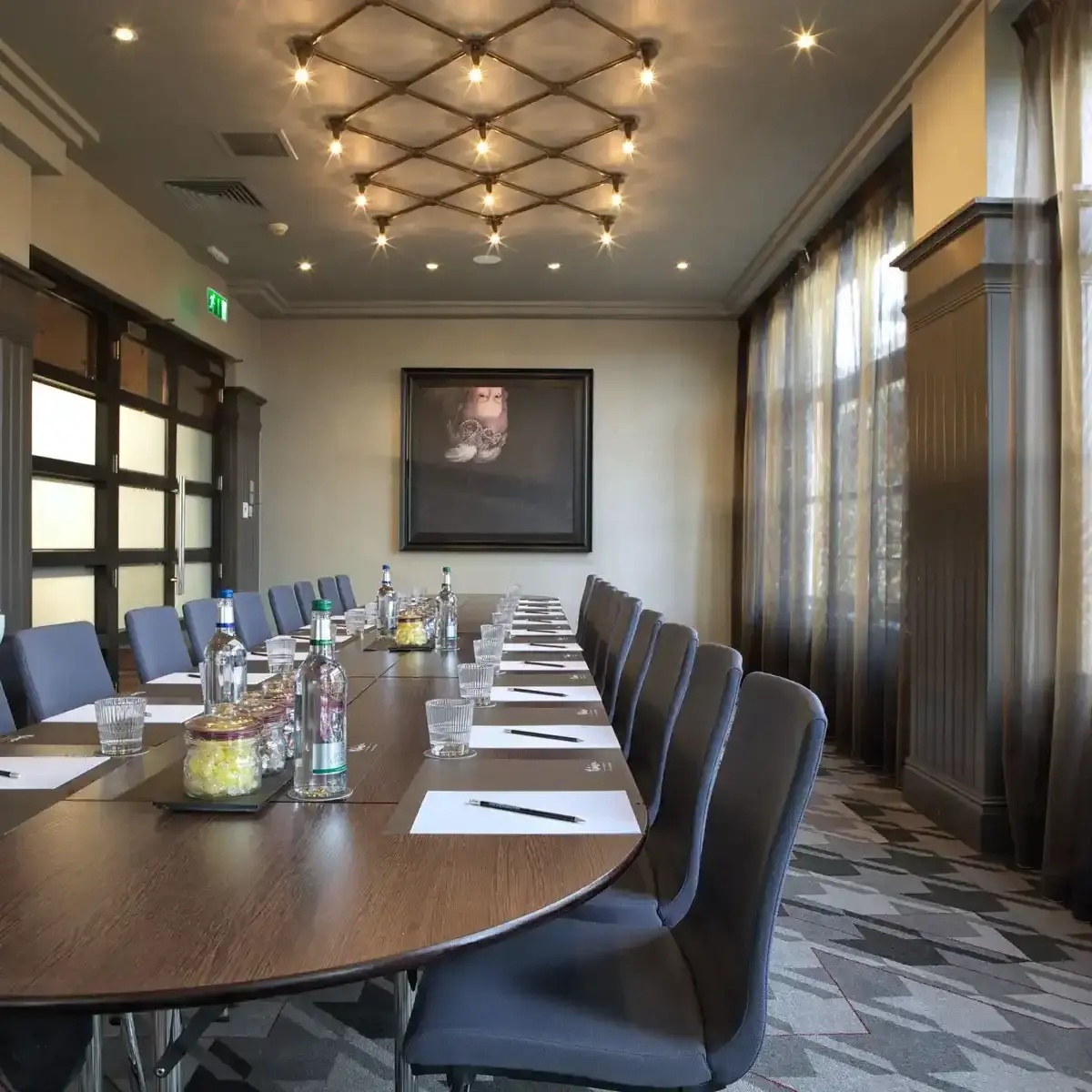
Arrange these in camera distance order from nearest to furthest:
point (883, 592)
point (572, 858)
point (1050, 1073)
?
point (572, 858)
point (1050, 1073)
point (883, 592)

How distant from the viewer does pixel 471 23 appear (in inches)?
158

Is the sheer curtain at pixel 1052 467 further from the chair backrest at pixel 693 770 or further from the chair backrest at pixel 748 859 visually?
the chair backrest at pixel 748 859

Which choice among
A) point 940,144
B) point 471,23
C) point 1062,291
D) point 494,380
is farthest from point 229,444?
point 1062,291

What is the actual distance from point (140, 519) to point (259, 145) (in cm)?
287

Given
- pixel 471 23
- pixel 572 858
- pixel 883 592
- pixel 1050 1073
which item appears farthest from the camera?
pixel 883 592

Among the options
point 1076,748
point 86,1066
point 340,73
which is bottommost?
point 86,1066

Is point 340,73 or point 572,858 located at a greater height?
point 340,73

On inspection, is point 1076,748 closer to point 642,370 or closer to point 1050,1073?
point 1050,1073

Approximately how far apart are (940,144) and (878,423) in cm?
156

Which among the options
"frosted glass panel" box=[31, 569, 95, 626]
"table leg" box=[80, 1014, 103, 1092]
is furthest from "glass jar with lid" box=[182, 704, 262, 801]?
"frosted glass panel" box=[31, 569, 95, 626]

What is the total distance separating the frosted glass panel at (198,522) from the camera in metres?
7.58

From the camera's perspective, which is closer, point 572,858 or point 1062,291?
point 572,858

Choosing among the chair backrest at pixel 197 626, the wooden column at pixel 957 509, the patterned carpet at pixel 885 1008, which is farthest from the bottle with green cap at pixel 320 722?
the wooden column at pixel 957 509

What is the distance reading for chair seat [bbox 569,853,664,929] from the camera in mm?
1867
